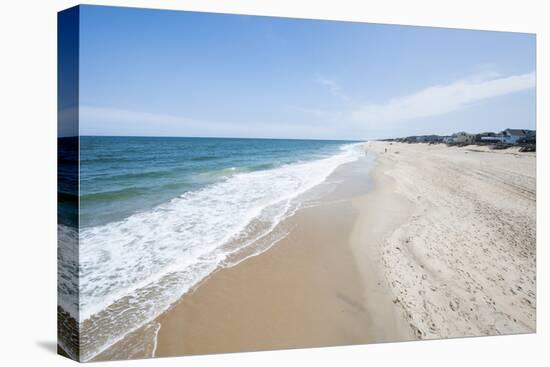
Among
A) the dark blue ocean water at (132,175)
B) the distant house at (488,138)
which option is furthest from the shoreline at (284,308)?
the distant house at (488,138)

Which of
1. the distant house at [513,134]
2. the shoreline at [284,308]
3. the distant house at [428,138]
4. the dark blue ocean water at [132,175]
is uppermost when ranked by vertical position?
the distant house at [513,134]

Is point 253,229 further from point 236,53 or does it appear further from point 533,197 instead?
point 533,197

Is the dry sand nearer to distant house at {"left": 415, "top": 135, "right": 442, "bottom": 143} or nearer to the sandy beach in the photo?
the sandy beach

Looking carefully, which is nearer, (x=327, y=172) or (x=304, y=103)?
(x=304, y=103)

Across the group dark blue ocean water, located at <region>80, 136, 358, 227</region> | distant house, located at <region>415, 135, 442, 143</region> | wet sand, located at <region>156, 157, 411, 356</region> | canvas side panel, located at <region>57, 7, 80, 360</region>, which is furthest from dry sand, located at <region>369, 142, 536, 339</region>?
canvas side panel, located at <region>57, 7, 80, 360</region>

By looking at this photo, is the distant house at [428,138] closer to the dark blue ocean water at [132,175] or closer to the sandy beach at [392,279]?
the sandy beach at [392,279]

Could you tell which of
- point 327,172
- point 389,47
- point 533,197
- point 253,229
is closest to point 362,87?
point 389,47

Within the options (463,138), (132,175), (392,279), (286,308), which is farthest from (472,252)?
(132,175)
